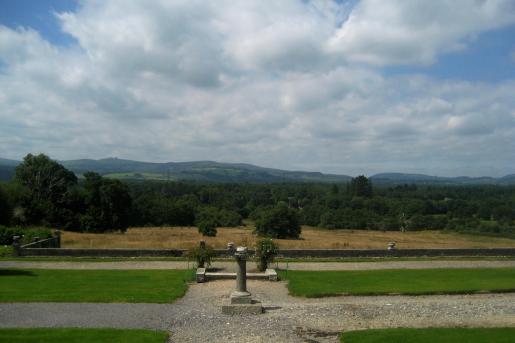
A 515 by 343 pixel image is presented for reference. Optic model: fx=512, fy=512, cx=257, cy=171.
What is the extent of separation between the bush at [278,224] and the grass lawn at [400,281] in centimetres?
2910

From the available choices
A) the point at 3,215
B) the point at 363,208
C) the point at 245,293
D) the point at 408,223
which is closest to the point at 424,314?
the point at 245,293

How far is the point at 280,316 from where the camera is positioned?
13977 mm

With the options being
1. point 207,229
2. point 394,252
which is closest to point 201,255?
point 394,252

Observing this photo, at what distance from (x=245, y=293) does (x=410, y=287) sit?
6366 mm

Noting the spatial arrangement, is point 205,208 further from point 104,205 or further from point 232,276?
point 232,276

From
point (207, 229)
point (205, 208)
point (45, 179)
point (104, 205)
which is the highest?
point (45, 179)

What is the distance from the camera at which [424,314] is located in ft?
45.6

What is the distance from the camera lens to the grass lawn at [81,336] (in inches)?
429

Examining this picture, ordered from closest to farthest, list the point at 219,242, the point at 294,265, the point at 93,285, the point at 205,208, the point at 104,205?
the point at 93,285, the point at 294,265, the point at 219,242, the point at 104,205, the point at 205,208

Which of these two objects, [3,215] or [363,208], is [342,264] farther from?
[363,208]

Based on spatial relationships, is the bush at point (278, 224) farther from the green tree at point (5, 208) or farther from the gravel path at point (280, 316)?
the gravel path at point (280, 316)

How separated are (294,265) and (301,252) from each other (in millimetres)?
2527

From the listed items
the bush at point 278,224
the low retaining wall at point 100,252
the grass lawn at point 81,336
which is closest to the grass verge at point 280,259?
the low retaining wall at point 100,252

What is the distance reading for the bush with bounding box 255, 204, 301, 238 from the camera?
51928mm
